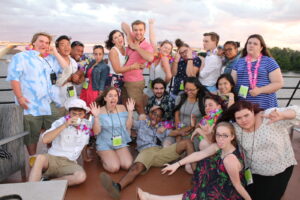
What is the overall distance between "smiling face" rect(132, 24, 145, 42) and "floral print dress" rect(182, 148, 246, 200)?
5.66 feet

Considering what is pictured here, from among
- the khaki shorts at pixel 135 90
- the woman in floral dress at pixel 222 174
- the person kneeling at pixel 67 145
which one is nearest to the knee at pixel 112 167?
the person kneeling at pixel 67 145

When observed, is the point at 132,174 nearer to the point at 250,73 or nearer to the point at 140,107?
the point at 140,107

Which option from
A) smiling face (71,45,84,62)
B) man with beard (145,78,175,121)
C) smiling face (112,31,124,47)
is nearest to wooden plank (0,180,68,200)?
man with beard (145,78,175,121)

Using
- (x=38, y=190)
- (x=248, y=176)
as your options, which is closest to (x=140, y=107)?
(x=248, y=176)

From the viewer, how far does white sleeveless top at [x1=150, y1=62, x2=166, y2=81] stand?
3543mm

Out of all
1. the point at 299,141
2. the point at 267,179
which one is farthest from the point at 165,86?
the point at 299,141

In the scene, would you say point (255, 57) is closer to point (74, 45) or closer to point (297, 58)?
point (74, 45)

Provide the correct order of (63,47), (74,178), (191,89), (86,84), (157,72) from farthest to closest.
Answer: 1. (157,72)
2. (86,84)
3. (63,47)
4. (191,89)
5. (74,178)

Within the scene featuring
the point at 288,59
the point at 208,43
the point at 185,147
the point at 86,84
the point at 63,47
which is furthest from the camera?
the point at 288,59

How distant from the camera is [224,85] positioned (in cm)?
282

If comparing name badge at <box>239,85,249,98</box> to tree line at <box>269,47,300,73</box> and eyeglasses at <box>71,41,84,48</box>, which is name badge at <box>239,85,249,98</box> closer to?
eyeglasses at <box>71,41,84,48</box>

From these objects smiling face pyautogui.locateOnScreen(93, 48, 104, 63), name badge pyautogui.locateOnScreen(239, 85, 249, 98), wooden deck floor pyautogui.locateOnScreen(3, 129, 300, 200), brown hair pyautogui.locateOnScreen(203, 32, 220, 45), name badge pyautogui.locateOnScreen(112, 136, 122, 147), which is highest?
brown hair pyautogui.locateOnScreen(203, 32, 220, 45)

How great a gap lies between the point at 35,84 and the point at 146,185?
5.06ft

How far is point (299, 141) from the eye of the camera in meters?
4.05
